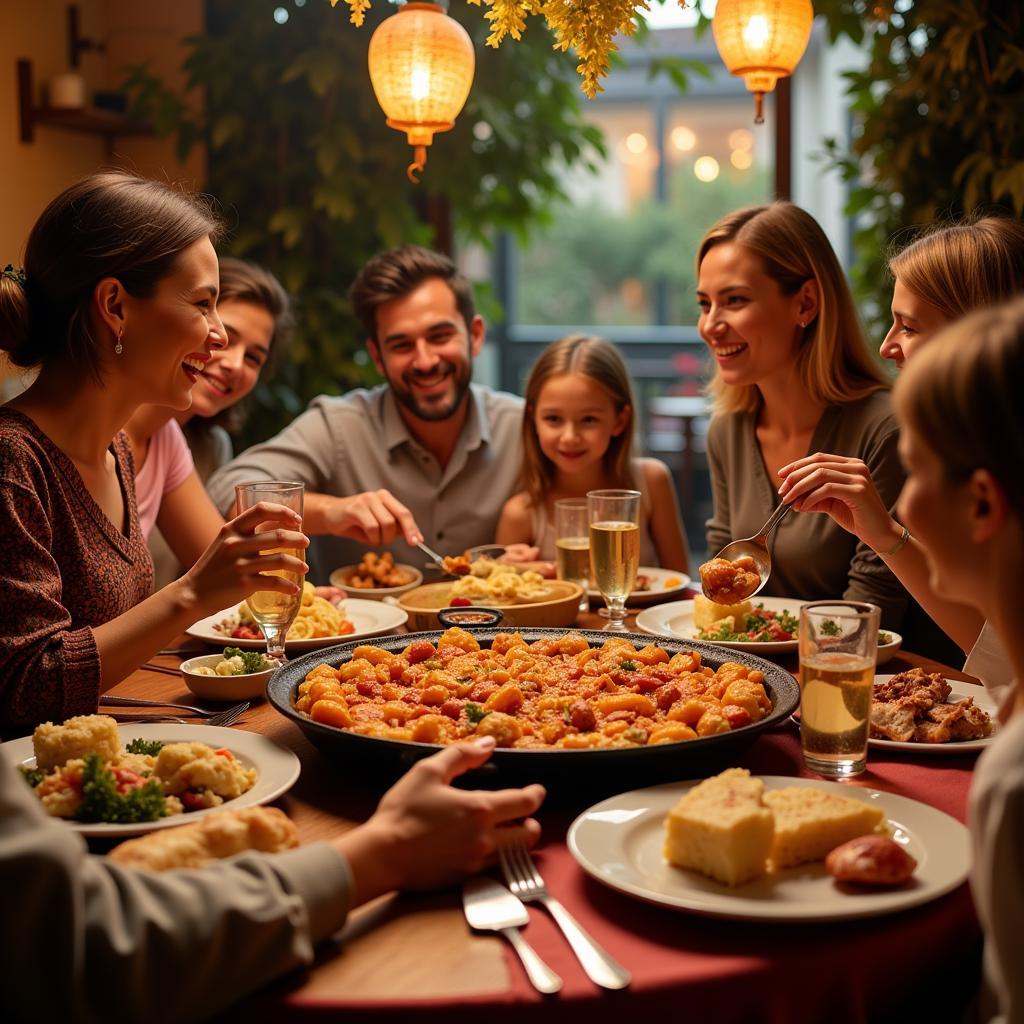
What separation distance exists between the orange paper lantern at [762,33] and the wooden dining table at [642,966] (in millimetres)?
2042

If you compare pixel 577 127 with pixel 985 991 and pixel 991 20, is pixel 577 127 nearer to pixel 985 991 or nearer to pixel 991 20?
pixel 991 20

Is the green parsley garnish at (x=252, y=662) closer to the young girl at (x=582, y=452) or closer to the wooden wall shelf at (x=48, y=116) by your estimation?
the young girl at (x=582, y=452)

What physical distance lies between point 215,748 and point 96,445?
0.87 m

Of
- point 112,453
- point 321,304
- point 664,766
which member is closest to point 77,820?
point 664,766

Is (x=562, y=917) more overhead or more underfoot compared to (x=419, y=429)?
more underfoot

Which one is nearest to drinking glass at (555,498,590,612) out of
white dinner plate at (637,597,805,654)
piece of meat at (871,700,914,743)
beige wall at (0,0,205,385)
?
white dinner plate at (637,597,805,654)

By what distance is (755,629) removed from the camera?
2215mm

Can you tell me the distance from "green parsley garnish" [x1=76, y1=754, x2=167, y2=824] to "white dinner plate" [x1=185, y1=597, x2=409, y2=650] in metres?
0.74

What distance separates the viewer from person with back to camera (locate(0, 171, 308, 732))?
182 cm

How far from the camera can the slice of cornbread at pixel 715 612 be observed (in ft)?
7.38

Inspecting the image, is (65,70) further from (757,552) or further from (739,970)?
(739,970)

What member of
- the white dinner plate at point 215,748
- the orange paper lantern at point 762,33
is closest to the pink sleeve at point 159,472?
the white dinner plate at point 215,748

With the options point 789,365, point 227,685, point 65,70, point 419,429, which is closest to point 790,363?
point 789,365

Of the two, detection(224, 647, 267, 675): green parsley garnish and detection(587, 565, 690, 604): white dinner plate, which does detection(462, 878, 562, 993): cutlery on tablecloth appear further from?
detection(587, 565, 690, 604): white dinner plate
